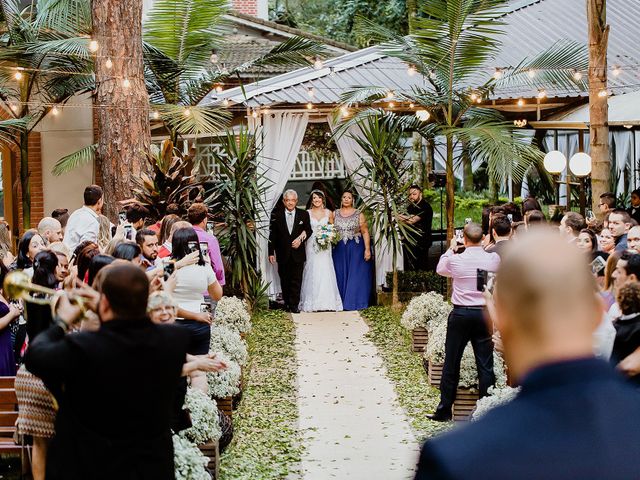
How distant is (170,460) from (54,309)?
0.97m

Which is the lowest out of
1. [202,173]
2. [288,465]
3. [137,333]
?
[288,465]

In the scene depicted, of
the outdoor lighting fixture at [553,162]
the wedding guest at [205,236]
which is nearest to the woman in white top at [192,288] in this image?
the wedding guest at [205,236]

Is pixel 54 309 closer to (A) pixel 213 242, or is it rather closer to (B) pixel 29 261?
(B) pixel 29 261

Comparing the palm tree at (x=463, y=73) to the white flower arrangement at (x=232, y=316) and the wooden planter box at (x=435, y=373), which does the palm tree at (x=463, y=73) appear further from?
the wooden planter box at (x=435, y=373)

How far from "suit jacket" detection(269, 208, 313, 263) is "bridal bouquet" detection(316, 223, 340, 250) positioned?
0.17 m

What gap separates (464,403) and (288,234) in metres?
6.44

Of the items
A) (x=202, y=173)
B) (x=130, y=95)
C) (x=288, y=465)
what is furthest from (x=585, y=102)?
(x=288, y=465)

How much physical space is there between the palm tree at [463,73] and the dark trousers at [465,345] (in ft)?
14.8

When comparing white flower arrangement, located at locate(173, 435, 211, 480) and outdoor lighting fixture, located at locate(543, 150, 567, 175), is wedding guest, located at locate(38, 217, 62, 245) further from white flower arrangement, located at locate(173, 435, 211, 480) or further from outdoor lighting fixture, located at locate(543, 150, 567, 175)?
outdoor lighting fixture, located at locate(543, 150, 567, 175)

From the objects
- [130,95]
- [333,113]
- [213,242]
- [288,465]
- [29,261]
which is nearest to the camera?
[288,465]

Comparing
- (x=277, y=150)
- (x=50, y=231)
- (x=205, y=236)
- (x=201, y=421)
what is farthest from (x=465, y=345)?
(x=277, y=150)

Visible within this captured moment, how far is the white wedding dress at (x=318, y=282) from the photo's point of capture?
15.3 metres

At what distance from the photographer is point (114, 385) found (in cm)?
415

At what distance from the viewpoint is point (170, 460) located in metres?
4.38
